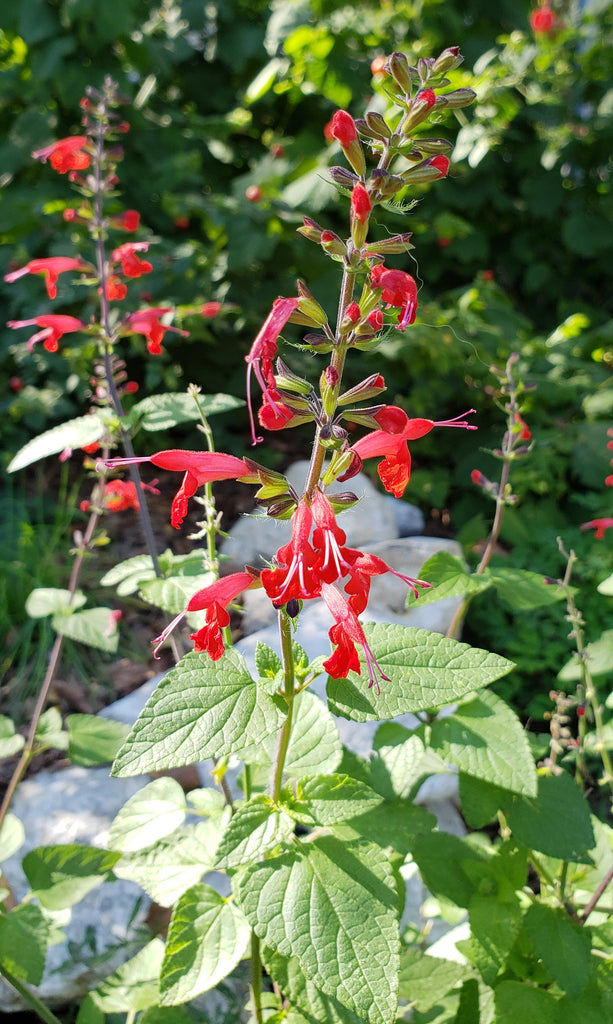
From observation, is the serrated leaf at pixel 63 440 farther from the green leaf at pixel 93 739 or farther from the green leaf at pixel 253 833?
the green leaf at pixel 253 833

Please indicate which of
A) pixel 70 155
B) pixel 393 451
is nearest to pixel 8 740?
pixel 393 451

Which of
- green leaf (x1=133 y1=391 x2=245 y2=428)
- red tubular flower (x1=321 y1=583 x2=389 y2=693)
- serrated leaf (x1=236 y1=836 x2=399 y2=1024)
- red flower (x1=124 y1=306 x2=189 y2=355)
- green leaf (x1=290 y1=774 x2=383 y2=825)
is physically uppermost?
red flower (x1=124 y1=306 x2=189 y2=355)

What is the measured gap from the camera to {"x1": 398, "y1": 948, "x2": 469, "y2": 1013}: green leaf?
1.26 m

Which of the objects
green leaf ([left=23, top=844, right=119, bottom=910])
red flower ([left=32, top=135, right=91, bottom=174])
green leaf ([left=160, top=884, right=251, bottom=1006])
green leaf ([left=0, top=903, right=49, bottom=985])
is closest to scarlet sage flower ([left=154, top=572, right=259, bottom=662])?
green leaf ([left=160, top=884, right=251, bottom=1006])

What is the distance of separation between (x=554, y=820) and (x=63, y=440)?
1.24 meters

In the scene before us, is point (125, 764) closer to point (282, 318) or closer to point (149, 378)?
point (282, 318)

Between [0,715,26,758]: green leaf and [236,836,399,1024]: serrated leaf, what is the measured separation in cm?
77

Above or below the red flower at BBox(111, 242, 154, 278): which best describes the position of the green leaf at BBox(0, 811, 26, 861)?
below

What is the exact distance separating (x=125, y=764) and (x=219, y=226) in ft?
9.96

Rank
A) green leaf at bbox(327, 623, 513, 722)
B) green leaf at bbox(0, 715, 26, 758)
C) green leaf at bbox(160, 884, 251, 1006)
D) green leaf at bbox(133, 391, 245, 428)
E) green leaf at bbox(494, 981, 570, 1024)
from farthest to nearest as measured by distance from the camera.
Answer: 1. green leaf at bbox(0, 715, 26, 758)
2. green leaf at bbox(133, 391, 245, 428)
3. green leaf at bbox(494, 981, 570, 1024)
4. green leaf at bbox(160, 884, 251, 1006)
5. green leaf at bbox(327, 623, 513, 722)

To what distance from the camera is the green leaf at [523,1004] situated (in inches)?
46.5

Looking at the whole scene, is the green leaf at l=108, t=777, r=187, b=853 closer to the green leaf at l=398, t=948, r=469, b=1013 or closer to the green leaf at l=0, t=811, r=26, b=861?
the green leaf at l=0, t=811, r=26, b=861

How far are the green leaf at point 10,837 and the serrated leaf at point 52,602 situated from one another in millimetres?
480

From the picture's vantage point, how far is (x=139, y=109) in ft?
12.4
